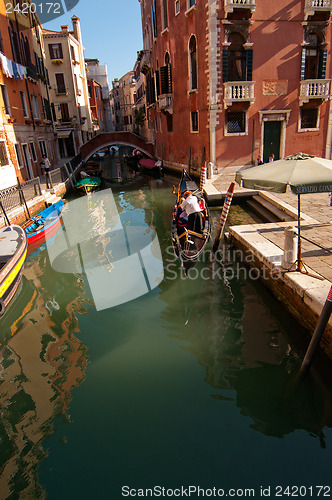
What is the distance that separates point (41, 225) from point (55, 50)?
22.9 metres

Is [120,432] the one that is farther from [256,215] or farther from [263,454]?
[256,215]

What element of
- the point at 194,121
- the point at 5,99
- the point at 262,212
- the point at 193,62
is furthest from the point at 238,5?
the point at 5,99

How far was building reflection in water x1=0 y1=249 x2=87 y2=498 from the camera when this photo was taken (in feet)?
11.4

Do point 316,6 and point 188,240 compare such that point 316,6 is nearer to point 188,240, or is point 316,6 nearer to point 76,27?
point 188,240

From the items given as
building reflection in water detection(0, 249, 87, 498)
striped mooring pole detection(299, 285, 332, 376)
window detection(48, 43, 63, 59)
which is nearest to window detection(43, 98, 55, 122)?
window detection(48, 43, 63, 59)

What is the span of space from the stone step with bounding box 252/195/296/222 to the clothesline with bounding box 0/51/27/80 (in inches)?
408

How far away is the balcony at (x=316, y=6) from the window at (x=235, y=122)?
4.53 m

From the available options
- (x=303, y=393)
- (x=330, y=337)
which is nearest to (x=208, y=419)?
(x=303, y=393)

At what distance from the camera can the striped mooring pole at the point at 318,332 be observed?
12.3 ft

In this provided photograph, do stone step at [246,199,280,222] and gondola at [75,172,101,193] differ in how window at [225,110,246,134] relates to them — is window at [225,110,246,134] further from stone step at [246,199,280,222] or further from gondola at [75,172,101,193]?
gondola at [75,172,101,193]

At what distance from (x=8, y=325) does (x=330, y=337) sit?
5.14 meters

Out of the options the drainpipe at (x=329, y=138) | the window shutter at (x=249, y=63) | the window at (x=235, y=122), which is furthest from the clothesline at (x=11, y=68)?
the drainpipe at (x=329, y=138)

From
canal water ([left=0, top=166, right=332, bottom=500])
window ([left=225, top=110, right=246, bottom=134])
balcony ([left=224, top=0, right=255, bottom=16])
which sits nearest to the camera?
canal water ([left=0, top=166, right=332, bottom=500])

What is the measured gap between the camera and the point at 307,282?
16.4 ft
